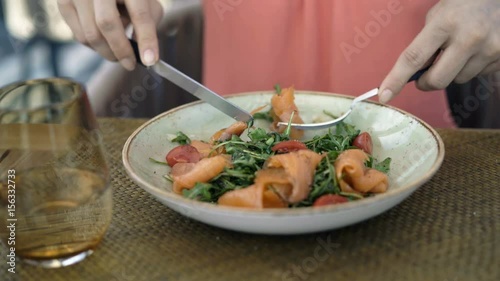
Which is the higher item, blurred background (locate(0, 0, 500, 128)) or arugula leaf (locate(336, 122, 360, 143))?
arugula leaf (locate(336, 122, 360, 143))

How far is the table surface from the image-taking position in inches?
32.0

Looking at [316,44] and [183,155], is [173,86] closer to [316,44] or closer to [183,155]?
[316,44]

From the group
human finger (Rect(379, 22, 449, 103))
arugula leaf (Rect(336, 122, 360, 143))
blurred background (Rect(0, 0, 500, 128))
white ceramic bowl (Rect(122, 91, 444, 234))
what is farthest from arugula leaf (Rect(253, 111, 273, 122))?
blurred background (Rect(0, 0, 500, 128))

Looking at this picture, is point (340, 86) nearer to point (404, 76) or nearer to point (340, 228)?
point (404, 76)

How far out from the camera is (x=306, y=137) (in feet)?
4.08

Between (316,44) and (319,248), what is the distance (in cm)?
91

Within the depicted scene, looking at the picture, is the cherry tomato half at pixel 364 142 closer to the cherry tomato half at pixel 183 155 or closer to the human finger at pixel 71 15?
the cherry tomato half at pixel 183 155

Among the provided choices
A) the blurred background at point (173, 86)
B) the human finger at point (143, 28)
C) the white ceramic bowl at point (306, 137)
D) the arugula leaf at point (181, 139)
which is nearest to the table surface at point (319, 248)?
the white ceramic bowl at point (306, 137)

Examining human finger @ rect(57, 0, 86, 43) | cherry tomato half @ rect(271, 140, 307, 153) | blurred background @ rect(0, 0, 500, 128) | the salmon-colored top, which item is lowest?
blurred background @ rect(0, 0, 500, 128)

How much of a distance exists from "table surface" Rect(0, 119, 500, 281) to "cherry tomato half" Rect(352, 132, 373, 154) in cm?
13

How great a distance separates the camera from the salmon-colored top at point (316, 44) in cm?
158

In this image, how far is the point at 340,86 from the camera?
1.68 metres

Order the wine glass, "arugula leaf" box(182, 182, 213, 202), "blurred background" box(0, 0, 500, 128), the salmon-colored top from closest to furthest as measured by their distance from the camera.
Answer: the wine glass → "arugula leaf" box(182, 182, 213, 202) → the salmon-colored top → "blurred background" box(0, 0, 500, 128)

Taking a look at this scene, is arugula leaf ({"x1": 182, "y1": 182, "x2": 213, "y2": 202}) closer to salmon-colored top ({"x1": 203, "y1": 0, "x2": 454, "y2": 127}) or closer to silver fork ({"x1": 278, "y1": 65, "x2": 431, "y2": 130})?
→ silver fork ({"x1": 278, "y1": 65, "x2": 431, "y2": 130})
